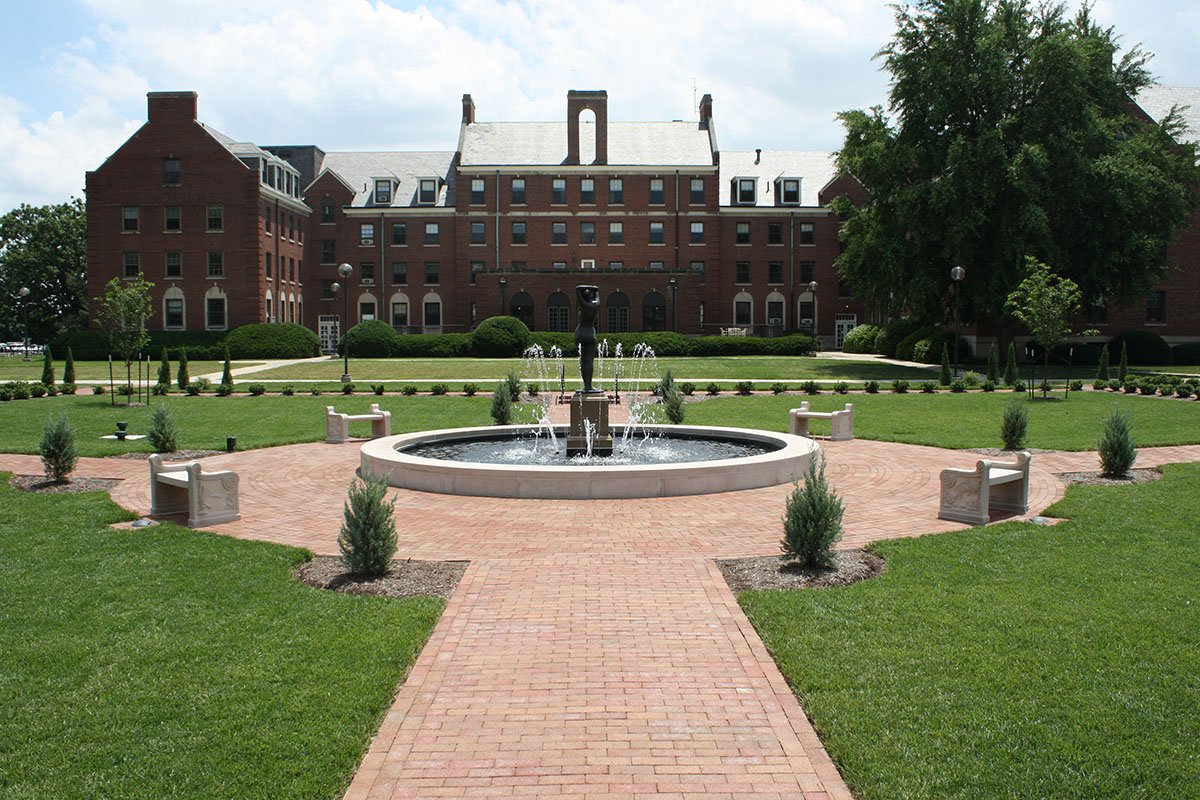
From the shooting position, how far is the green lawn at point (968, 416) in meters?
18.2

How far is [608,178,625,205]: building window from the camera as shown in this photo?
6078 cm

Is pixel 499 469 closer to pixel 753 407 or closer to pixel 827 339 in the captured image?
pixel 753 407

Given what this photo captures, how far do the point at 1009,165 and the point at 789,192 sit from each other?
86.5ft

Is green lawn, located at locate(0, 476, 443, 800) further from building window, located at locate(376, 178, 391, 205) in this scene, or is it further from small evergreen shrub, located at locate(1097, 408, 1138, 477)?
building window, located at locate(376, 178, 391, 205)

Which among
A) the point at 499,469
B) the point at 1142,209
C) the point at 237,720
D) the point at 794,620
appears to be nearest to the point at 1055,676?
the point at 794,620

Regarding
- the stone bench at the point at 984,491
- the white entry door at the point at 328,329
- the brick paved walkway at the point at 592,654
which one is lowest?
the brick paved walkway at the point at 592,654

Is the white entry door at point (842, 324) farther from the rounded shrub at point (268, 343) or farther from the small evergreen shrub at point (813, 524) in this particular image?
the small evergreen shrub at point (813, 524)

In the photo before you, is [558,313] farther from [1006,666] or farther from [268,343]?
[1006,666]

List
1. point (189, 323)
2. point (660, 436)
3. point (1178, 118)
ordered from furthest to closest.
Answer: point (189, 323)
point (1178, 118)
point (660, 436)

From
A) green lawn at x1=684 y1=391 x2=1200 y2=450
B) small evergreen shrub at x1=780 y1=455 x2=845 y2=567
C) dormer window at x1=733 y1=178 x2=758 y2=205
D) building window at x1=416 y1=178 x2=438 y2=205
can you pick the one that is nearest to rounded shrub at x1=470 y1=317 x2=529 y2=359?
building window at x1=416 y1=178 x2=438 y2=205

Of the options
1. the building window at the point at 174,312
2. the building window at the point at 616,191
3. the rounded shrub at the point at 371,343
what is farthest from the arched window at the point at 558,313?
the building window at the point at 174,312

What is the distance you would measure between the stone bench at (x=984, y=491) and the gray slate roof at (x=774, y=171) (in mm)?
53480

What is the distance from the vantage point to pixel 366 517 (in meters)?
7.98

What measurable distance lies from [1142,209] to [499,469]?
37313 millimetres
